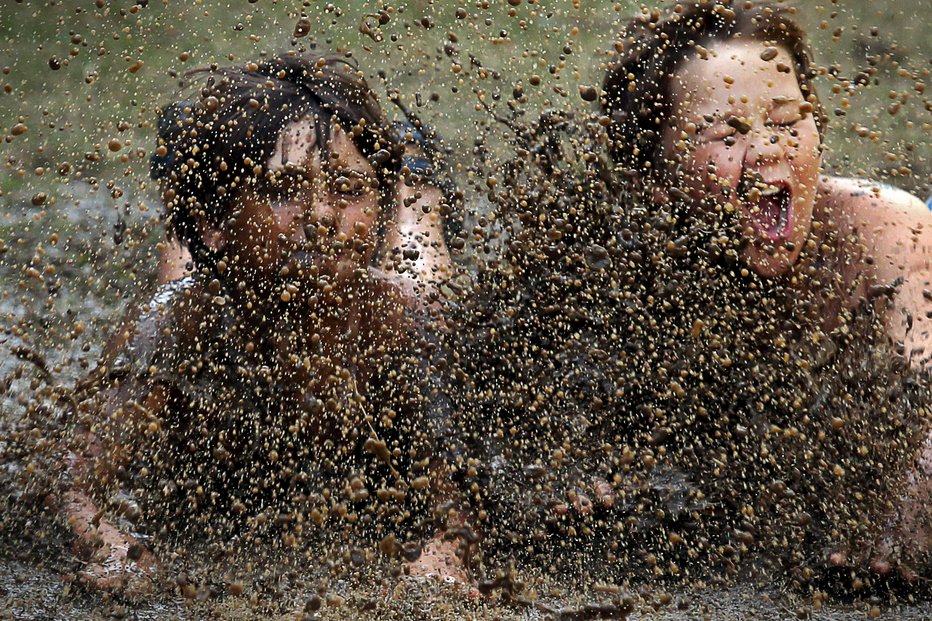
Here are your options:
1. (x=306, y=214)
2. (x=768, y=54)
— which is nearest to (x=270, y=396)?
(x=306, y=214)

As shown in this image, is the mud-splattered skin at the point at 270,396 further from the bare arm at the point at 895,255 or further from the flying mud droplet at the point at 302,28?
the bare arm at the point at 895,255

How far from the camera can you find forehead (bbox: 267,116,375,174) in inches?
59.2

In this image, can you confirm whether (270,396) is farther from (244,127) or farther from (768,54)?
(768,54)

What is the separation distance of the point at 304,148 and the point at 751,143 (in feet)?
2.50

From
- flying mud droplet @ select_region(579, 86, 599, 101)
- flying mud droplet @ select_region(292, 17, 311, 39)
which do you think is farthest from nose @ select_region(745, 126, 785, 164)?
flying mud droplet @ select_region(292, 17, 311, 39)

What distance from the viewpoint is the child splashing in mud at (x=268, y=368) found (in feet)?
5.04

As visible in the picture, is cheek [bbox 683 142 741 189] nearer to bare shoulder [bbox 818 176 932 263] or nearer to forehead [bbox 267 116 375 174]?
bare shoulder [bbox 818 176 932 263]

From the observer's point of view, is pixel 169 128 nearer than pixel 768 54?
No

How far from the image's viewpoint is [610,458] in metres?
1.55

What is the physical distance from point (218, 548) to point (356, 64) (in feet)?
2.95

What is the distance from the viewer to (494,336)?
157cm

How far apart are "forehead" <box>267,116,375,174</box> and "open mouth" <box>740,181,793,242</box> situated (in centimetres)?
69

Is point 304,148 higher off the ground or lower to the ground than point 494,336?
higher

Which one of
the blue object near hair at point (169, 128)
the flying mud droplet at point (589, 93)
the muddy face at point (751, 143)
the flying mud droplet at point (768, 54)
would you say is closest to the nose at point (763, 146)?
the muddy face at point (751, 143)
